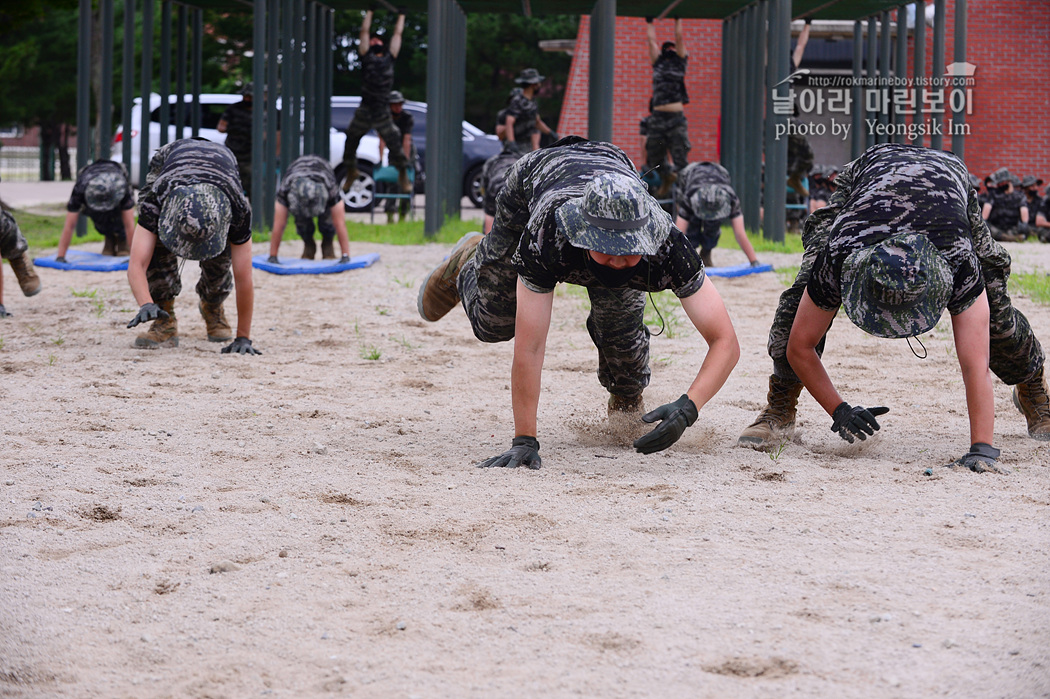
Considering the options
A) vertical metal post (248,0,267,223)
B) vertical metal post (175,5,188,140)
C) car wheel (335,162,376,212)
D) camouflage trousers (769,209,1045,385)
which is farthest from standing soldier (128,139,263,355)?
car wheel (335,162,376,212)

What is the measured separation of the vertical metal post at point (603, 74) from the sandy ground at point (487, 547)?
5.76 meters

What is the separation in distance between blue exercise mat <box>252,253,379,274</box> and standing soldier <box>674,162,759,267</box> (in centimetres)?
265

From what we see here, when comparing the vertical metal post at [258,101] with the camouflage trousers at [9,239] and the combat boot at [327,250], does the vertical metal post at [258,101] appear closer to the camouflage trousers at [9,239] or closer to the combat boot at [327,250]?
the combat boot at [327,250]

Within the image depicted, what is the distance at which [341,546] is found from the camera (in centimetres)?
318

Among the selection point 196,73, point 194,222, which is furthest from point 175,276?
point 196,73

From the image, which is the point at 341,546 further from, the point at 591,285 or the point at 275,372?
the point at 275,372

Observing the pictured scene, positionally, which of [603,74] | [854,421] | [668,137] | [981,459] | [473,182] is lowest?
[981,459]

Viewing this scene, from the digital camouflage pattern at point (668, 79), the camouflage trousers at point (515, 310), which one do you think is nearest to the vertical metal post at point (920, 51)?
the digital camouflage pattern at point (668, 79)

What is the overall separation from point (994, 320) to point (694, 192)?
204 inches

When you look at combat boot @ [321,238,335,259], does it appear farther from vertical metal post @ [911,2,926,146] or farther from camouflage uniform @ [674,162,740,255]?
vertical metal post @ [911,2,926,146]

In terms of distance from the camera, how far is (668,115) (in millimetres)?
11938

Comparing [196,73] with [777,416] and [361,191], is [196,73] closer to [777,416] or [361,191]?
[361,191]

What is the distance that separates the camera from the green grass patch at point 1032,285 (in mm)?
8002

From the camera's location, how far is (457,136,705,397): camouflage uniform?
372 cm
